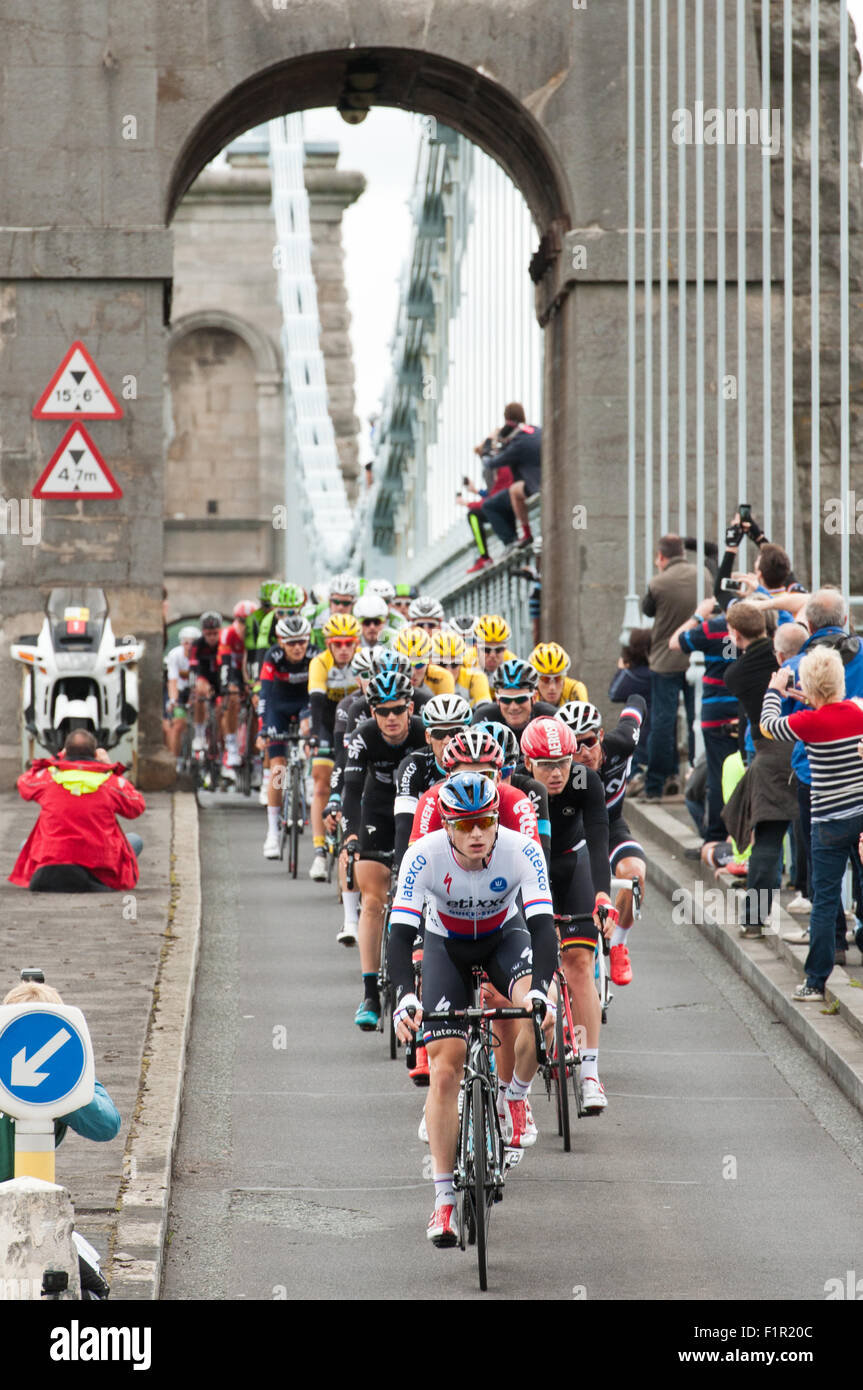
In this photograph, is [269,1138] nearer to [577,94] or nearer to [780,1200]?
[780,1200]

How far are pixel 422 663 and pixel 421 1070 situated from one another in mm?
5668

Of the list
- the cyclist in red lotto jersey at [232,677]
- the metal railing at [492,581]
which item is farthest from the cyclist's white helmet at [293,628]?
the metal railing at [492,581]

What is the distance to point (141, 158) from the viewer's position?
1869 centimetres

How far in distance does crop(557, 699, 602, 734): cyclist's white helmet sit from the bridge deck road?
1.57 metres

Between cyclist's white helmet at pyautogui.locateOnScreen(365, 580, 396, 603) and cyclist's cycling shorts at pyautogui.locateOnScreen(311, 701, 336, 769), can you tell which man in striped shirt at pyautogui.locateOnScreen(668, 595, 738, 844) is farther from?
cyclist's white helmet at pyautogui.locateOnScreen(365, 580, 396, 603)

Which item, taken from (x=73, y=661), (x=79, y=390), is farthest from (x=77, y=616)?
(x=79, y=390)

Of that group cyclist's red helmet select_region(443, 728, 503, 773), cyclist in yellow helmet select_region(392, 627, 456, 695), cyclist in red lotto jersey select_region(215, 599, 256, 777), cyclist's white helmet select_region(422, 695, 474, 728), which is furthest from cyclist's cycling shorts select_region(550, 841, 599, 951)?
cyclist in red lotto jersey select_region(215, 599, 256, 777)

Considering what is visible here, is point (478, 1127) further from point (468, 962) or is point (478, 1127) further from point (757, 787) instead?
point (757, 787)

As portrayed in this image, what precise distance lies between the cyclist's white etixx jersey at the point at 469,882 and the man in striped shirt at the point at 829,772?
2766 mm

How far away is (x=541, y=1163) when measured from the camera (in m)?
9.22

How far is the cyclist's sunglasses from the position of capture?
8172 mm

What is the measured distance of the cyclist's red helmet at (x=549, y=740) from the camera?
9.92m

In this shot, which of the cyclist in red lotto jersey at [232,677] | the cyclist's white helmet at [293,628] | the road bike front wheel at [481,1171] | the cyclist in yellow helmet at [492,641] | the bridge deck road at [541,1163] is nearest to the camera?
the road bike front wheel at [481,1171]

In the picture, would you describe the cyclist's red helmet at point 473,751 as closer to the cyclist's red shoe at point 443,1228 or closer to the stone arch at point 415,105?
the cyclist's red shoe at point 443,1228
